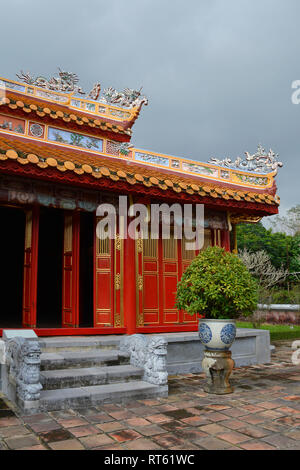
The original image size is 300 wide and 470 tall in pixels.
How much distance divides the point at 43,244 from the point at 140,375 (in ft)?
24.8

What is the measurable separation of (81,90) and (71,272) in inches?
179

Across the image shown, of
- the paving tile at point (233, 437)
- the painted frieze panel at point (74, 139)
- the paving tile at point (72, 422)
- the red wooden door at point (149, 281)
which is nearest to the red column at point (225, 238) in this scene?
the red wooden door at point (149, 281)

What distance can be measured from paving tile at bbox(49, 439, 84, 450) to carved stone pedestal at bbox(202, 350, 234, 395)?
2306 mm

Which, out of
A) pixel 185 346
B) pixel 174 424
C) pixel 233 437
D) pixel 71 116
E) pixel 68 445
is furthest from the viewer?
pixel 71 116

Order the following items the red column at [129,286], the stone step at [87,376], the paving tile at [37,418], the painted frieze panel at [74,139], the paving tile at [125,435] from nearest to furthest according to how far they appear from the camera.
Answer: the paving tile at [125,435], the paving tile at [37,418], the stone step at [87,376], the red column at [129,286], the painted frieze panel at [74,139]

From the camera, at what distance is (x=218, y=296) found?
A: 514 cm

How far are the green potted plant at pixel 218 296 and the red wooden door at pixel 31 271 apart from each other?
2536mm

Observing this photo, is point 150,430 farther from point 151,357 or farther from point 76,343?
point 76,343

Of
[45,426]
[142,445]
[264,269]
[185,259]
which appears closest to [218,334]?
[142,445]

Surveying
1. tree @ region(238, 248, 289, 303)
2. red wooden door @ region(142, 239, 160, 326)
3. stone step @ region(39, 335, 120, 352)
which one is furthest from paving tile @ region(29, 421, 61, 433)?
tree @ region(238, 248, 289, 303)

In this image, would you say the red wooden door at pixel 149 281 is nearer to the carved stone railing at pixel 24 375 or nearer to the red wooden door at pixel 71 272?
the red wooden door at pixel 71 272

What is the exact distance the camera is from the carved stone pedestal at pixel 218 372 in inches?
203

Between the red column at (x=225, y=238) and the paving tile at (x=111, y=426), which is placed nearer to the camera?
the paving tile at (x=111, y=426)
